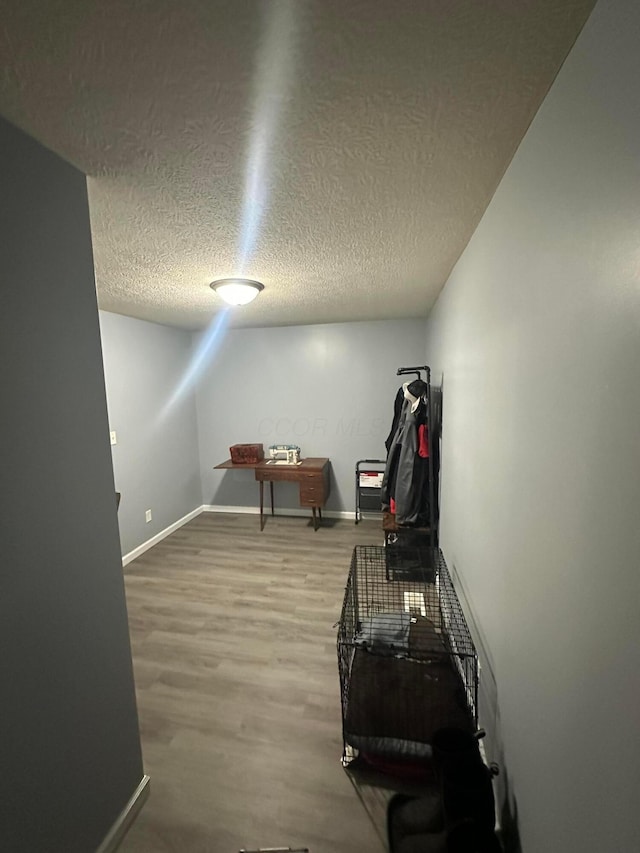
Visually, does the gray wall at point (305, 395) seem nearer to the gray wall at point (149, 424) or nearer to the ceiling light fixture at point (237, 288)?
the gray wall at point (149, 424)

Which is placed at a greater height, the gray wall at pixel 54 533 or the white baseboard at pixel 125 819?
the gray wall at pixel 54 533

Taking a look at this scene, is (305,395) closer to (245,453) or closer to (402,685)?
(245,453)

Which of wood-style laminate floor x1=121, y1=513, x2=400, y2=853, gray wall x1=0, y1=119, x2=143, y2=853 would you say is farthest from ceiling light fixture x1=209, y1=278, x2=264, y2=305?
wood-style laminate floor x1=121, y1=513, x2=400, y2=853

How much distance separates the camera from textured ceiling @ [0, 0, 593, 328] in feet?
2.18

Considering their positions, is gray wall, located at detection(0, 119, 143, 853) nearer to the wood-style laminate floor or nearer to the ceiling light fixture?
the wood-style laminate floor

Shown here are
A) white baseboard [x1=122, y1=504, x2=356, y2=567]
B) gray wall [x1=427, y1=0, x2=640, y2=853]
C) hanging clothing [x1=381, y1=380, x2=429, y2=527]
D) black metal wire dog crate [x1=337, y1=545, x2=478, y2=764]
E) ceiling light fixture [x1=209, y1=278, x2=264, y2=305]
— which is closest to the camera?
gray wall [x1=427, y1=0, x2=640, y2=853]

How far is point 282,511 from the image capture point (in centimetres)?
446

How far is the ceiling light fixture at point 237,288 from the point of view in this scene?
2291mm

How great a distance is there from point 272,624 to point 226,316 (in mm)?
2791

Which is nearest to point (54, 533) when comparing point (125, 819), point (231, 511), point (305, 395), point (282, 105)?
point (125, 819)

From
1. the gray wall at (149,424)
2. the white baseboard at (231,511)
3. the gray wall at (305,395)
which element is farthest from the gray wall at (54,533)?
the gray wall at (305,395)

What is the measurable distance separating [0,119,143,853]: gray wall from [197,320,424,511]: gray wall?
123 inches

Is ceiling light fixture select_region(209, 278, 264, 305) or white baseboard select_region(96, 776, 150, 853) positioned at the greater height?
ceiling light fixture select_region(209, 278, 264, 305)

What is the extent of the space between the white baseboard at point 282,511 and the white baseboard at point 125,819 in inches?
118
